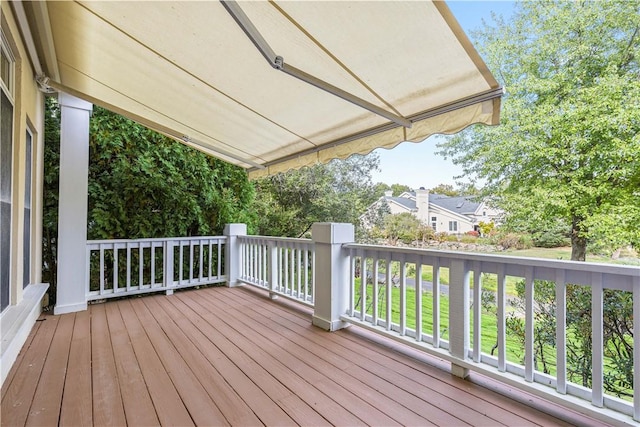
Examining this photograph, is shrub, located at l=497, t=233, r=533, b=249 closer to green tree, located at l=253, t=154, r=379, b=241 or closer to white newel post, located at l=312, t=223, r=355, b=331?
green tree, located at l=253, t=154, r=379, b=241

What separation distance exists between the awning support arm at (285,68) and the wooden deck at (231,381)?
2.07 m

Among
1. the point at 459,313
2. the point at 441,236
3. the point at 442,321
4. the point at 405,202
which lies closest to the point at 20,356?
the point at 459,313

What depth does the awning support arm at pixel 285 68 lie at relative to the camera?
1.72 m

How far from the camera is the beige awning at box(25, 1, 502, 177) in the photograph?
175 centimetres

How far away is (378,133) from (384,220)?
24.7ft

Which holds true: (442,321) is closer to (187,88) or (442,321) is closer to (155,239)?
(155,239)

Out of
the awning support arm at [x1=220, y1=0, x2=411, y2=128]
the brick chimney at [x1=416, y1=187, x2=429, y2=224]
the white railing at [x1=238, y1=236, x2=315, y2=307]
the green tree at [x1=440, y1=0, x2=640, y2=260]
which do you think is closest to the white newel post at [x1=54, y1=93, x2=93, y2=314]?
the white railing at [x1=238, y1=236, x2=315, y2=307]

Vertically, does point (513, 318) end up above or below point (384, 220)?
below

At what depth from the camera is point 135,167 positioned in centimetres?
441

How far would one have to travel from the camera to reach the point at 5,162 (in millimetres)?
2180

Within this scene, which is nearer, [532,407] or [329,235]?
[532,407]

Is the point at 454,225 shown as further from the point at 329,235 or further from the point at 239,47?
the point at 239,47

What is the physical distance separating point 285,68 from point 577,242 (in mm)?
8920

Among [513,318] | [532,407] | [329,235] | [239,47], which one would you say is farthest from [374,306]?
[239,47]
